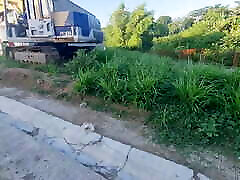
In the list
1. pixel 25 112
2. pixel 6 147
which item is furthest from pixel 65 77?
pixel 6 147

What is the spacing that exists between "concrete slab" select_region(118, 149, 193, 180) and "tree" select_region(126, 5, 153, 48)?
1110cm

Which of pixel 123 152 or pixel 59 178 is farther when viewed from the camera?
pixel 123 152

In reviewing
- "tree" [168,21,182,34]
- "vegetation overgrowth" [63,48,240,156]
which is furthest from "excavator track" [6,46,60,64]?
"tree" [168,21,182,34]

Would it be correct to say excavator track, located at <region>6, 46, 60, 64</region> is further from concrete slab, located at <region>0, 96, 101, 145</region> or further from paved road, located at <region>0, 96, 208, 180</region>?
paved road, located at <region>0, 96, 208, 180</region>

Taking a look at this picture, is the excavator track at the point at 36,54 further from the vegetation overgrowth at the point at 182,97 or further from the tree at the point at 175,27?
the tree at the point at 175,27

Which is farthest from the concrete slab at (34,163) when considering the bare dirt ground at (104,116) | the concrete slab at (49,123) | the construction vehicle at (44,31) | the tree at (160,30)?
the tree at (160,30)

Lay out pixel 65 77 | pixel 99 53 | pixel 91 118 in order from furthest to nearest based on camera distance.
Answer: pixel 99 53 → pixel 65 77 → pixel 91 118

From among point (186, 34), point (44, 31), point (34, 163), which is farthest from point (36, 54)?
point (186, 34)

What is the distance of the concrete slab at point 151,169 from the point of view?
1.74 meters

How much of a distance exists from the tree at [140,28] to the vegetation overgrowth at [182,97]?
9.42m

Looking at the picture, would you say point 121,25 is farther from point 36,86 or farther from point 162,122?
point 162,122

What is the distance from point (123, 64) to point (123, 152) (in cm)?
227

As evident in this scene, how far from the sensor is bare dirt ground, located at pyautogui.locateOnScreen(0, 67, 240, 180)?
1.86m

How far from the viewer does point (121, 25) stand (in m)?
13.2
